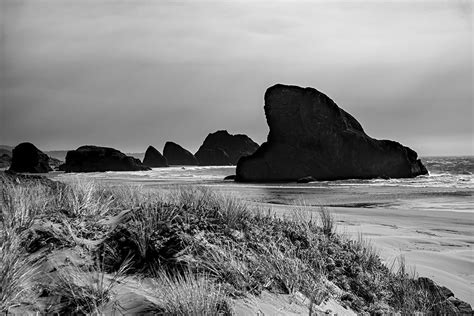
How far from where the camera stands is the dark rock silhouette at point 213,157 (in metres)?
158

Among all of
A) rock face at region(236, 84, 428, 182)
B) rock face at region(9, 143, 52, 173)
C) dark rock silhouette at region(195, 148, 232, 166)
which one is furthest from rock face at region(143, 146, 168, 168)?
rock face at region(236, 84, 428, 182)

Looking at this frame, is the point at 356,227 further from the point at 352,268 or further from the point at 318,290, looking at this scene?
the point at 318,290

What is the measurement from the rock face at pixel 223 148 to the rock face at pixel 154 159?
23324 mm

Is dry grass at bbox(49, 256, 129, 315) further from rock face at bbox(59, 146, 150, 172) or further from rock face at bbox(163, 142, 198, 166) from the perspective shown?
rock face at bbox(163, 142, 198, 166)

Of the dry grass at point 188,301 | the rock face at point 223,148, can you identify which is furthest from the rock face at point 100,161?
the dry grass at point 188,301

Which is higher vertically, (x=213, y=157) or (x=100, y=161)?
(x=213, y=157)

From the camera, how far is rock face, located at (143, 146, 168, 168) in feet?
470

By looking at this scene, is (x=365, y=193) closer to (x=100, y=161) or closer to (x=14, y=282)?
(x=14, y=282)

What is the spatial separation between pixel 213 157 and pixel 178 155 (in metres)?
24.0

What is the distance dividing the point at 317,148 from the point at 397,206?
125 feet

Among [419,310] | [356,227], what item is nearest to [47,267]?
[419,310]

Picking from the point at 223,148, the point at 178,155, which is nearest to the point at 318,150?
the point at 223,148

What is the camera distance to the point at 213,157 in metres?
162

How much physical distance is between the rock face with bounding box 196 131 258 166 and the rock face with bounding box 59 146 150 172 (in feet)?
218
